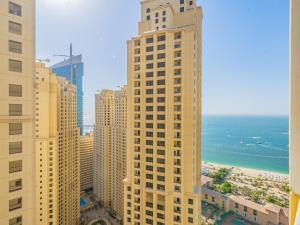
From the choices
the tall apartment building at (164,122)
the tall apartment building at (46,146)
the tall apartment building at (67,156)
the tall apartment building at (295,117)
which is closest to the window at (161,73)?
the tall apartment building at (164,122)

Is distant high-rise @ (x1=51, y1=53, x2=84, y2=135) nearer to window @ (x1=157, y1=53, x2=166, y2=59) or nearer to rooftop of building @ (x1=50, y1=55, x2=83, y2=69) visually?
rooftop of building @ (x1=50, y1=55, x2=83, y2=69)

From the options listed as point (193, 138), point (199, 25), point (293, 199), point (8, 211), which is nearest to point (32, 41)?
point (8, 211)

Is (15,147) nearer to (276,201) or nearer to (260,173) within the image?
(276,201)

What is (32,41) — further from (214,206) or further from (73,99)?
(214,206)

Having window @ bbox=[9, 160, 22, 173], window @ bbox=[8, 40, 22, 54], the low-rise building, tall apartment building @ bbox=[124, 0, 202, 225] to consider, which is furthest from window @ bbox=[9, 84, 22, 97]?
the low-rise building

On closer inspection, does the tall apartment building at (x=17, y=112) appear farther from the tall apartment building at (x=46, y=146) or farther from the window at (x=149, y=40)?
the tall apartment building at (x=46, y=146)
